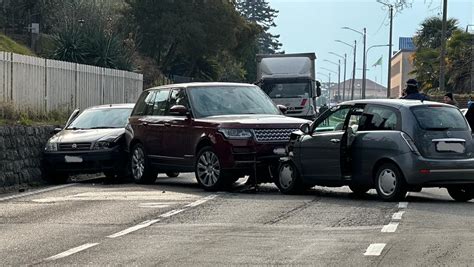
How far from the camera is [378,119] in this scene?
49.7ft

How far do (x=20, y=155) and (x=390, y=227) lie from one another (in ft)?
32.0

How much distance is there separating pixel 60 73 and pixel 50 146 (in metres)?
8.50

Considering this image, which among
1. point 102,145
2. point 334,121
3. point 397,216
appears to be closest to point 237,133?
point 334,121

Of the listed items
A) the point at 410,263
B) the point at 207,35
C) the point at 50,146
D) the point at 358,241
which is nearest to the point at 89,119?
the point at 50,146

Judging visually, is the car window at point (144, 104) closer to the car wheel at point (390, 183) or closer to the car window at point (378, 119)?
the car window at point (378, 119)

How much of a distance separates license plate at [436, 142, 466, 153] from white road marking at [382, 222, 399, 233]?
2.87m

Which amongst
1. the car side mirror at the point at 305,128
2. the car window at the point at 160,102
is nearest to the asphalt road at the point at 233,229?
the car side mirror at the point at 305,128

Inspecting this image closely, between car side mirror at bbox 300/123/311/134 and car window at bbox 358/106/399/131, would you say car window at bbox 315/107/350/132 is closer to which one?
car side mirror at bbox 300/123/311/134

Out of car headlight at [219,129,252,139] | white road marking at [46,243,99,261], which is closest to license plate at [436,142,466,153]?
car headlight at [219,129,252,139]

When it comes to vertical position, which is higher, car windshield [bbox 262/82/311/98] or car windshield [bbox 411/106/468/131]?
car windshield [bbox 262/82/311/98]

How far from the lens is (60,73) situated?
92.4 feet

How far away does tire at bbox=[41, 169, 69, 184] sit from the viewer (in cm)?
1995

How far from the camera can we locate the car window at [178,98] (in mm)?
18062

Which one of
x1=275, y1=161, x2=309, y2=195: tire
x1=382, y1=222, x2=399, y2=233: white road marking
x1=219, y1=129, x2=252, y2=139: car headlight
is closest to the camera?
x1=382, y1=222, x2=399, y2=233: white road marking
